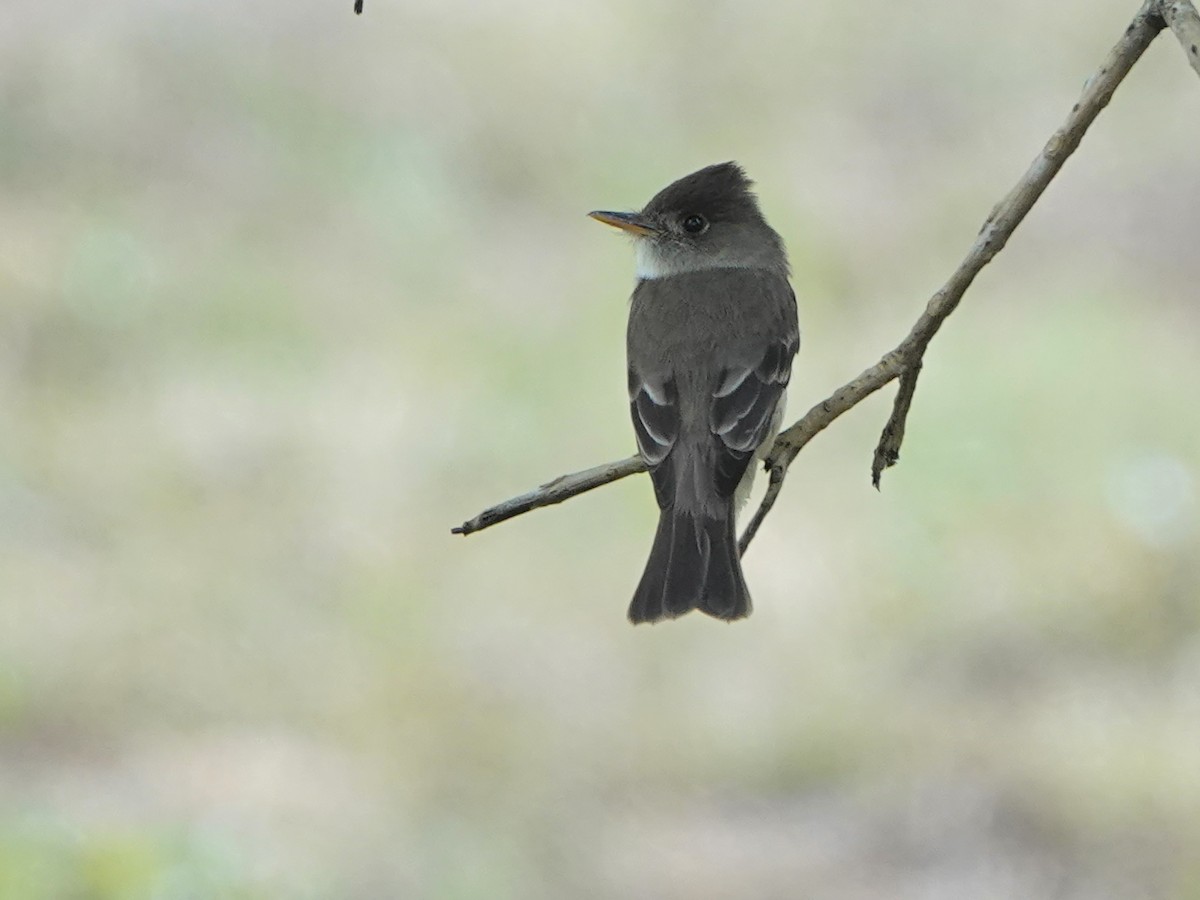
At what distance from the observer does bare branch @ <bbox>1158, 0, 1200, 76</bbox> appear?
240cm

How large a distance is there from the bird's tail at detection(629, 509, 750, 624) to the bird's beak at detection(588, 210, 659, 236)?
110cm

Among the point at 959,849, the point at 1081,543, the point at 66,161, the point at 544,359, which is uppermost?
the point at 66,161

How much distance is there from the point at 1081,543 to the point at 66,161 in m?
5.60

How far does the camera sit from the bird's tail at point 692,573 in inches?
141

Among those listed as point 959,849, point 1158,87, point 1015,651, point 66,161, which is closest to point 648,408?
point 959,849

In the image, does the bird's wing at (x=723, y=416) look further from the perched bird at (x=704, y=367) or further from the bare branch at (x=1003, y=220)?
the bare branch at (x=1003, y=220)

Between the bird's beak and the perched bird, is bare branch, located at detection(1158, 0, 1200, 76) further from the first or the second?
the bird's beak

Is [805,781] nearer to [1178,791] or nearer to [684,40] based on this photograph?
[1178,791]

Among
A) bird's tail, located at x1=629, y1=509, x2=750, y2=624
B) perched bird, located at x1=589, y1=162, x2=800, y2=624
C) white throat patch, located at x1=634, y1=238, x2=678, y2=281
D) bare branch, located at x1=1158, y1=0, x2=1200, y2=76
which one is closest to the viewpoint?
bare branch, located at x1=1158, y1=0, x2=1200, y2=76

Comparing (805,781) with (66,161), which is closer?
(805,781)

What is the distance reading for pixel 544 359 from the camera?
332 inches

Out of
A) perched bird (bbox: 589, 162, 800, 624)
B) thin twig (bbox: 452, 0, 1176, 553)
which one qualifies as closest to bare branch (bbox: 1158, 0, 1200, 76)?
thin twig (bbox: 452, 0, 1176, 553)

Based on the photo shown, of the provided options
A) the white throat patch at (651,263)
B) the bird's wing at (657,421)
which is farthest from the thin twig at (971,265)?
the white throat patch at (651,263)

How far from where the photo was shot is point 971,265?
2.70 m
